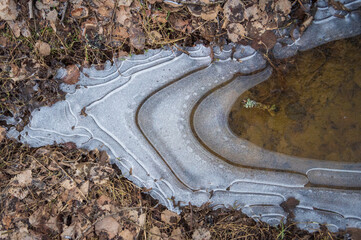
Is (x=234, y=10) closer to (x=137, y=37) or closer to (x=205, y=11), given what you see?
(x=205, y=11)

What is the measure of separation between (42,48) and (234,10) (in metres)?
1.88

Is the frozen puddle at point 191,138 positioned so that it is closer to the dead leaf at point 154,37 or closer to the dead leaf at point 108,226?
the dead leaf at point 154,37

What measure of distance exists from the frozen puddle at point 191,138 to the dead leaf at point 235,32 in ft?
0.30

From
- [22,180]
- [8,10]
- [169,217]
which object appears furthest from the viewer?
[169,217]

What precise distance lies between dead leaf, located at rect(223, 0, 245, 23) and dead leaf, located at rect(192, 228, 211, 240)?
2.07 meters

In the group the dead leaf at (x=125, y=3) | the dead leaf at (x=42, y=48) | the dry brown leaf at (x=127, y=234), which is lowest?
the dry brown leaf at (x=127, y=234)

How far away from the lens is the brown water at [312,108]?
230cm

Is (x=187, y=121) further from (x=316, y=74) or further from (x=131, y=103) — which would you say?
(x=316, y=74)

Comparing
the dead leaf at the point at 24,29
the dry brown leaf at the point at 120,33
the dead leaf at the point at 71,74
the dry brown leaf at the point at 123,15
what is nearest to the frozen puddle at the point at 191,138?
the dead leaf at the point at 71,74

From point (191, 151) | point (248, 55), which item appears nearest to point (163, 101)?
point (191, 151)

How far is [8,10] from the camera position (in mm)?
2154

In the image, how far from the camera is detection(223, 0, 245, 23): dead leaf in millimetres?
2191

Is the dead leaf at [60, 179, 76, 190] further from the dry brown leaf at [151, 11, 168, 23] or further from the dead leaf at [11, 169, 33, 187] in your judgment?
the dry brown leaf at [151, 11, 168, 23]

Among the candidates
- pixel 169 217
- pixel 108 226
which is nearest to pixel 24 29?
pixel 108 226
